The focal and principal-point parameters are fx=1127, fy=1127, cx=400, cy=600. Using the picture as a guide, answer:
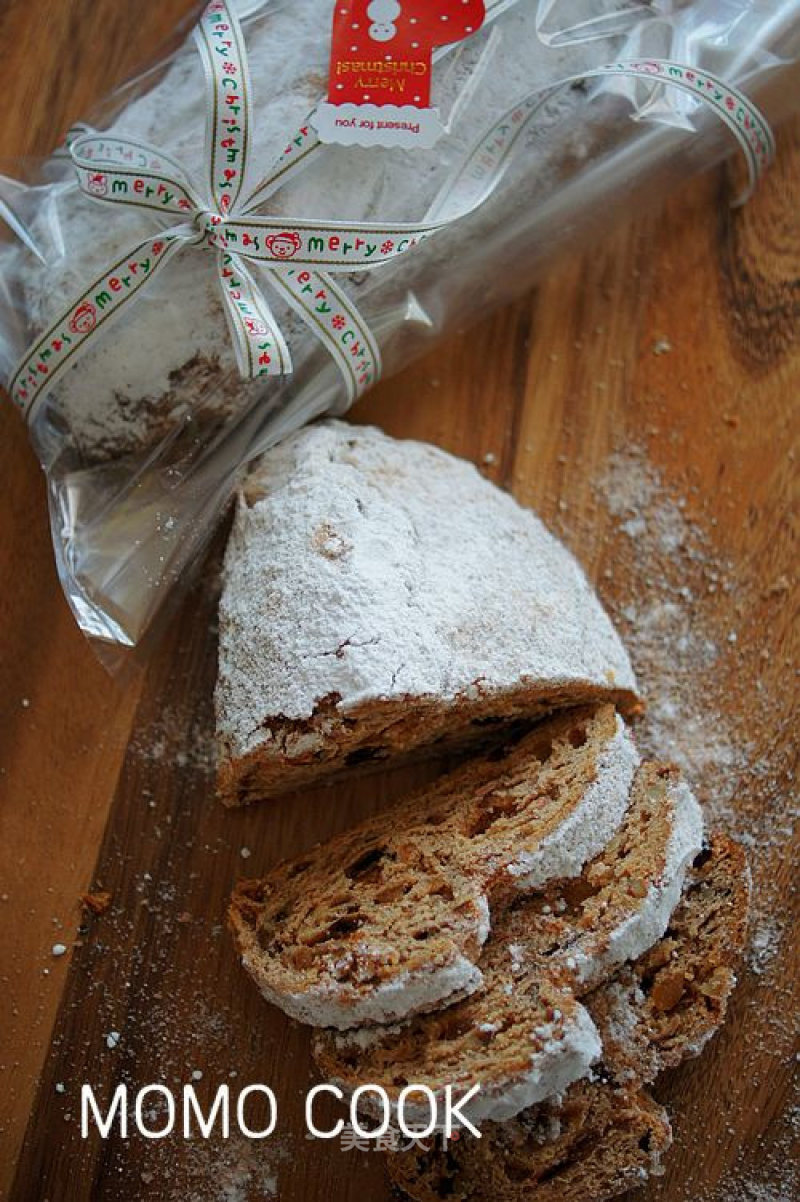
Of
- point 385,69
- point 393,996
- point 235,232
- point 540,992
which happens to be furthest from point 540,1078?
point 385,69

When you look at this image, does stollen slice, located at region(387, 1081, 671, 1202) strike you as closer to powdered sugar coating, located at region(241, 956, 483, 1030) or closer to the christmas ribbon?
powdered sugar coating, located at region(241, 956, 483, 1030)

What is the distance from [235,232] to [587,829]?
1269mm

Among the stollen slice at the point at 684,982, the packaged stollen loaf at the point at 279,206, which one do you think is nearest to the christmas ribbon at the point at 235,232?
the packaged stollen loaf at the point at 279,206

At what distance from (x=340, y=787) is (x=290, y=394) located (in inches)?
32.3

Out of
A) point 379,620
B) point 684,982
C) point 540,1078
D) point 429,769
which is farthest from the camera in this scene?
point 429,769

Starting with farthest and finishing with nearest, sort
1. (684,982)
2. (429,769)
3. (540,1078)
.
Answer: (429,769) → (684,982) → (540,1078)

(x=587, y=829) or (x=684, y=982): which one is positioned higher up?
(x=587, y=829)

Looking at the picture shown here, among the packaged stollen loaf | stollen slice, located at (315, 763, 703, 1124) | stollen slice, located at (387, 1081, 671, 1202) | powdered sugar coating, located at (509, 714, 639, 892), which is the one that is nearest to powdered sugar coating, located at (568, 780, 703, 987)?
stollen slice, located at (315, 763, 703, 1124)

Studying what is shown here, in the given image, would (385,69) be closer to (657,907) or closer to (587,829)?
(587,829)

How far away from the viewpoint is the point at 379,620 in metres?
1.99

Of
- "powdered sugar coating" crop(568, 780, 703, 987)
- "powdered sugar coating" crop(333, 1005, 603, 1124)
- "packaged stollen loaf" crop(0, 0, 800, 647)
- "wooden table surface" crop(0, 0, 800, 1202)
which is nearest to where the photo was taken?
"powdered sugar coating" crop(333, 1005, 603, 1124)

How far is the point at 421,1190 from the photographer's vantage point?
2.07m

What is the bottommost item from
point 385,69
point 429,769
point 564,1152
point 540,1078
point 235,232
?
point 564,1152

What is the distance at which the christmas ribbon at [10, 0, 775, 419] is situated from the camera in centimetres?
207
